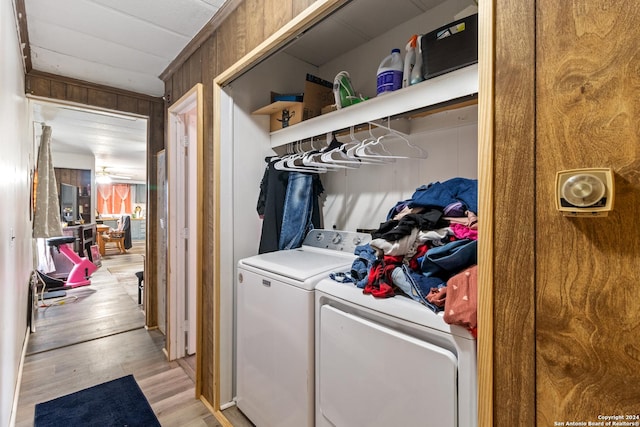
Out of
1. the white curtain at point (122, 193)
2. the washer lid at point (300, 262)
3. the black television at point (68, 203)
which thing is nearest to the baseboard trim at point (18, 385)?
the washer lid at point (300, 262)

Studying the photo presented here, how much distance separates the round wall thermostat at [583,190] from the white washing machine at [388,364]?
0.47 metres

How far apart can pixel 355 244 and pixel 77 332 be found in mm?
3214

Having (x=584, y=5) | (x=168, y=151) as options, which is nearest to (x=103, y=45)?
(x=168, y=151)

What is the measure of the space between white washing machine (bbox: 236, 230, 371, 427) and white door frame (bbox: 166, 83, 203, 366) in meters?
0.97

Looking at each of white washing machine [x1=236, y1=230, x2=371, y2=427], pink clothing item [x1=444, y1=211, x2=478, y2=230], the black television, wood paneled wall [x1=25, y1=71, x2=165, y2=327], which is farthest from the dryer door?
the black television

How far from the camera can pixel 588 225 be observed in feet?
1.94

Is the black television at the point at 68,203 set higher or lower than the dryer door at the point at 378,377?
higher

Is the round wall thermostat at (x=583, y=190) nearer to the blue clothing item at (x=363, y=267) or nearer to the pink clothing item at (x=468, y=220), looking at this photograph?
the pink clothing item at (x=468, y=220)

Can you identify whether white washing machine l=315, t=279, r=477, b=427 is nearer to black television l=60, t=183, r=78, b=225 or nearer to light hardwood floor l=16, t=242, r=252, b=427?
light hardwood floor l=16, t=242, r=252, b=427

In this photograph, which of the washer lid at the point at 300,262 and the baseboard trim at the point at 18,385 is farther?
the baseboard trim at the point at 18,385

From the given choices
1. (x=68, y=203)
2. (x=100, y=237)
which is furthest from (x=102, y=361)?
(x=100, y=237)

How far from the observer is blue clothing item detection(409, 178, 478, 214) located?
1197 mm

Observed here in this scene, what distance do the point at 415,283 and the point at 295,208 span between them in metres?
1.15

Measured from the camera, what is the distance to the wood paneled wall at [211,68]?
152 cm
